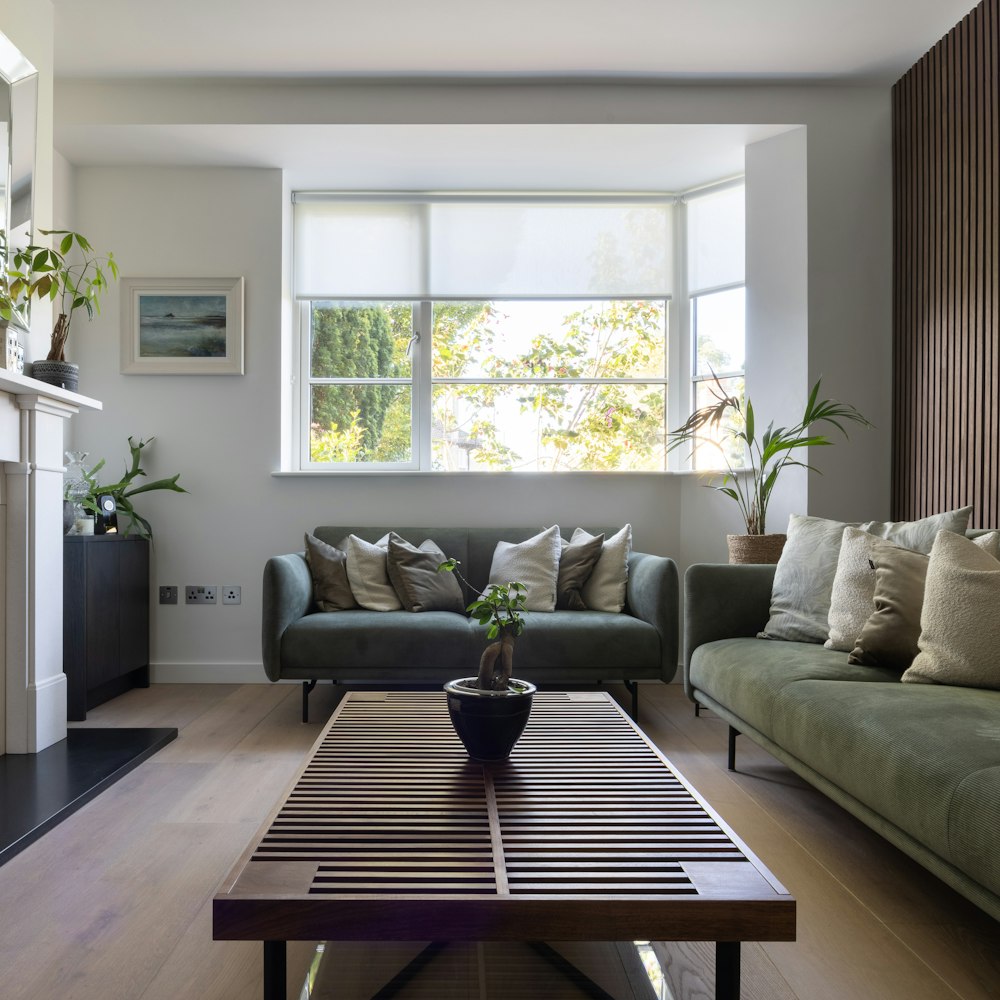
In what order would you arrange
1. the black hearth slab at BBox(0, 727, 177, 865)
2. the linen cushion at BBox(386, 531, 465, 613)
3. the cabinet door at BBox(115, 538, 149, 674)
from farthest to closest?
1. the cabinet door at BBox(115, 538, 149, 674)
2. the linen cushion at BBox(386, 531, 465, 613)
3. the black hearth slab at BBox(0, 727, 177, 865)

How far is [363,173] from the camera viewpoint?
468cm

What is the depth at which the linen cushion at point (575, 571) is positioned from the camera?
407 cm

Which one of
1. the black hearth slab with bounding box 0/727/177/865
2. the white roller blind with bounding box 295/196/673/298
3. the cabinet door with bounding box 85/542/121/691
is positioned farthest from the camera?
the white roller blind with bounding box 295/196/673/298

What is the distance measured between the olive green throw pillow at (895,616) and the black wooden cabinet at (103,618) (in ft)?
9.81

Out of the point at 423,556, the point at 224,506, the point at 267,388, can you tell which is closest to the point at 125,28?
the point at 267,388

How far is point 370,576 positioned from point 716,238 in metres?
2.61

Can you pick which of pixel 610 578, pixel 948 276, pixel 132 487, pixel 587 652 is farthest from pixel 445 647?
pixel 948 276

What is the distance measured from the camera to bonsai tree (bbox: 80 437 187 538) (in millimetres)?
4344

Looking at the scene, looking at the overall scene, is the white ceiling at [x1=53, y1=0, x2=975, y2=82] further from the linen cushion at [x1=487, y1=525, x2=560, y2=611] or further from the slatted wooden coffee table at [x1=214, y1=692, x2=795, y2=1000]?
the slatted wooden coffee table at [x1=214, y1=692, x2=795, y2=1000]

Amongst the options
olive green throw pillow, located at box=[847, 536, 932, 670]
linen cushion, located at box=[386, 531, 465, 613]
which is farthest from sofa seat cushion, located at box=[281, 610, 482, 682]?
olive green throw pillow, located at box=[847, 536, 932, 670]

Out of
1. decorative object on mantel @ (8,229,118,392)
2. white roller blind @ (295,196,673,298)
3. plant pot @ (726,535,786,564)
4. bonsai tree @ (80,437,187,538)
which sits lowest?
plant pot @ (726,535,786,564)

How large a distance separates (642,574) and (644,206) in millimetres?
2265

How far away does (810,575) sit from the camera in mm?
3004

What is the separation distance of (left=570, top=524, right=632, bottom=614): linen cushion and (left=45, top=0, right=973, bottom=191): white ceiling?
1.98m
